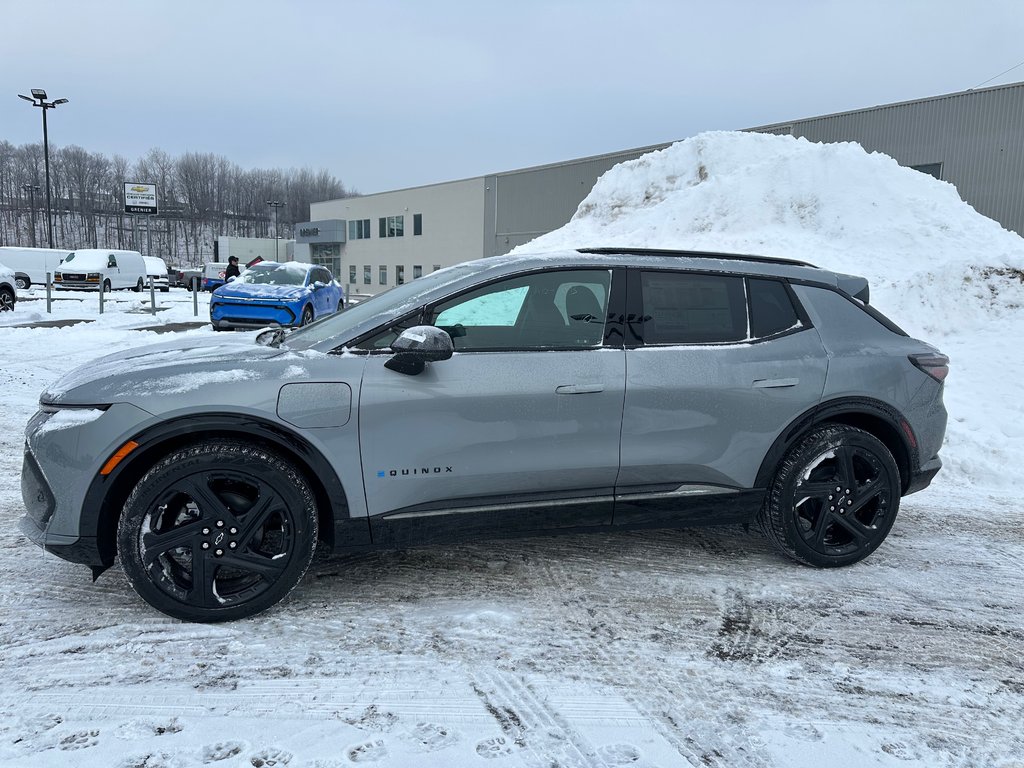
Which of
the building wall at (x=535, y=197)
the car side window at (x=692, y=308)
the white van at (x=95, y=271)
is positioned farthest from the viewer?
the building wall at (x=535, y=197)

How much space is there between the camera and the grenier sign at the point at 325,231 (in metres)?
58.9

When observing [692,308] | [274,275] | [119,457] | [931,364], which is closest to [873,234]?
[931,364]

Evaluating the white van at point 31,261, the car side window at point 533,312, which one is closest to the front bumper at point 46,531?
the car side window at point 533,312

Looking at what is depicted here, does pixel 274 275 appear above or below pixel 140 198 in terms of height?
below

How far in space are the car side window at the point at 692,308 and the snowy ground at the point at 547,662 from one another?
51.0 inches

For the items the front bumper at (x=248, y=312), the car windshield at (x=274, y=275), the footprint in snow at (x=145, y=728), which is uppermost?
the car windshield at (x=274, y=275)

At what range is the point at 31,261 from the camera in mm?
30750

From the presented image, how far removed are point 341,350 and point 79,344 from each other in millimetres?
10519

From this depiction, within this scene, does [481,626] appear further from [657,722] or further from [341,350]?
[341,350]

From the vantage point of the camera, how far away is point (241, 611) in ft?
10.1

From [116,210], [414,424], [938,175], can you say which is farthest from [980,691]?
[116,210]

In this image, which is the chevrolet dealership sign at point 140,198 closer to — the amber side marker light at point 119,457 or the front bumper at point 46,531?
the front bumper at point 46,531

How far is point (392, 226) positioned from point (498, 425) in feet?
168

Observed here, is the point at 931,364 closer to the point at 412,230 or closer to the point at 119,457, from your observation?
the point at 119,457
